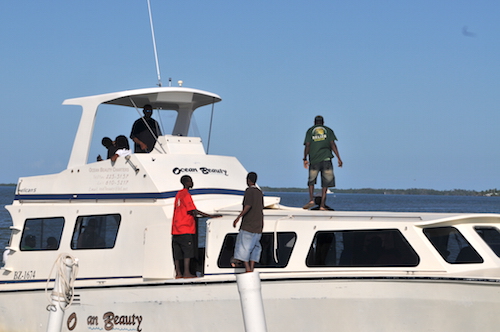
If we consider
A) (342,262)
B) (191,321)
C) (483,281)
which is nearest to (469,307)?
(483,281)

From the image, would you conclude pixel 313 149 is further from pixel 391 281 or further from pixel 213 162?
pixel 391 281

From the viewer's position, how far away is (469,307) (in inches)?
287

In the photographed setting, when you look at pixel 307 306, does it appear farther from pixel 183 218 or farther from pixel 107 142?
pixel 107 142

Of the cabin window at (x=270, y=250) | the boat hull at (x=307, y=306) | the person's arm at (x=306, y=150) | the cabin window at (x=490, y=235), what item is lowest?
the boat hull at (x=307, y=306)

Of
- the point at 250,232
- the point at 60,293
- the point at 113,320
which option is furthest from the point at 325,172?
the point at 60,293

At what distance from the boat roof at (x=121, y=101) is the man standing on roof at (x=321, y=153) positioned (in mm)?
1869

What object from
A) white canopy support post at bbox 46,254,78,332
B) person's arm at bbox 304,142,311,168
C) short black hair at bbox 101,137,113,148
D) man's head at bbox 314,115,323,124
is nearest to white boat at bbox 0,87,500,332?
short black hair at bbox 101,137,113,148

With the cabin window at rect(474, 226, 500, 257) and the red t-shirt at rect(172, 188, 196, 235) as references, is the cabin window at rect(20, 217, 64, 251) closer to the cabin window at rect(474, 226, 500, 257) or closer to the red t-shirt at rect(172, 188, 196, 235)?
the red t-shirt at rect(172, 188, 196, 235)

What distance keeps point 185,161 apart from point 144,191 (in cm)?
92

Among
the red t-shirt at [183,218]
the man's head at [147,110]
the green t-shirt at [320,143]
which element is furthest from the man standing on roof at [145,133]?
the green t-shirt at [320,143]

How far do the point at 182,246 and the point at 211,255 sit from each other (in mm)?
407

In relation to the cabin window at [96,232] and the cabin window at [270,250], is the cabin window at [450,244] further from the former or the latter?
the cabin window at [96,232]

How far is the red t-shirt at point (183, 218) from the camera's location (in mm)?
8828

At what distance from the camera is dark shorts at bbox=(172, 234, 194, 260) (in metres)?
8.79
